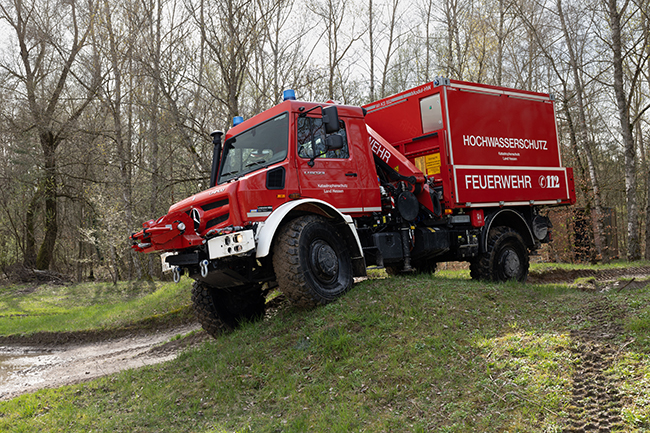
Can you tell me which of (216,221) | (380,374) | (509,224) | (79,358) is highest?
(216,221)

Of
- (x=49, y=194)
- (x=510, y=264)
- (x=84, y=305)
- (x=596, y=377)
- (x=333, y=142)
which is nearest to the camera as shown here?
(x=596, y=377)

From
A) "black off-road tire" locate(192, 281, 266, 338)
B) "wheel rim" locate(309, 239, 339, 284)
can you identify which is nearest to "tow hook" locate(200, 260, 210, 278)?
"wheel rim" locate(309, 239, 339, 284)

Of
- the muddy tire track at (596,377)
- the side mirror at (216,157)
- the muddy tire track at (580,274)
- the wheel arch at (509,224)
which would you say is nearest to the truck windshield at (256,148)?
the side mirror at (216,157)

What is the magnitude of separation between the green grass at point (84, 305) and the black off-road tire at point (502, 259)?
731 centimetres

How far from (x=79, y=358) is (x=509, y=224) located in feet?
32.0

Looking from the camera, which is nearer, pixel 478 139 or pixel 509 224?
pixel 478 139

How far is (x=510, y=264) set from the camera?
9.92m

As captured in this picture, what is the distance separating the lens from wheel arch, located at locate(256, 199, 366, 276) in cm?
656

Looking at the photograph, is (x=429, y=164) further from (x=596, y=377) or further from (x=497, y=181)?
(x=596, y=377)

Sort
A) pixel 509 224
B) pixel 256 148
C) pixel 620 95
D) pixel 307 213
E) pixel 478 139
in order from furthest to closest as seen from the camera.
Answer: pixel 620 95, pixel 509 224, pixel 478 139, pixel 256 148, pixel 307 213

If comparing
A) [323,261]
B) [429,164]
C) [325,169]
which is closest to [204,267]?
[323,261]

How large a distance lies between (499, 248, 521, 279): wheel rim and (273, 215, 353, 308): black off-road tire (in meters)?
3.82

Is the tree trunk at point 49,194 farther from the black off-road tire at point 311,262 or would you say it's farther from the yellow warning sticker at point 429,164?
the black off-road tire at point 311,262

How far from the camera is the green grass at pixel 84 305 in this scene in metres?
13.1
